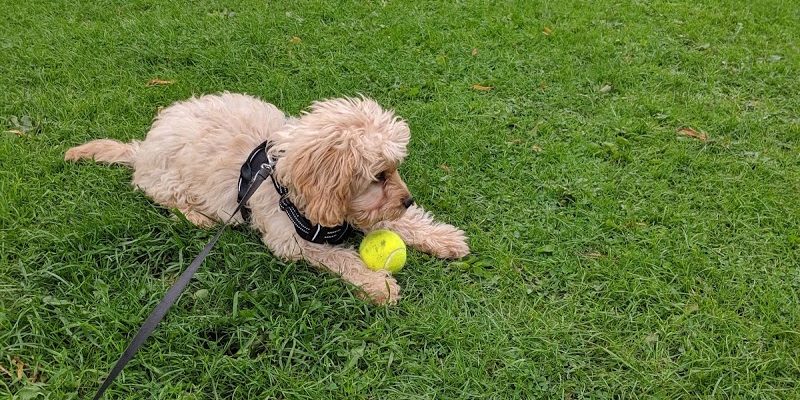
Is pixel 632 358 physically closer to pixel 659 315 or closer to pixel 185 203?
pixel 659 315

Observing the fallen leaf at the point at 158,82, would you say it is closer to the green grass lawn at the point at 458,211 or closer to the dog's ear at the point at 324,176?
the green grass lawn at the point at 458,211

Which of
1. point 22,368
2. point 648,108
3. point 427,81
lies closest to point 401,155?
point 22,368

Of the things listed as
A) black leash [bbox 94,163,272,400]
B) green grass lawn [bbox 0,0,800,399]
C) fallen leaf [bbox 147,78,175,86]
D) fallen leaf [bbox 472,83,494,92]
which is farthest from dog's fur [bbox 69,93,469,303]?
fallen leaf [bbox 472,83,494,92]

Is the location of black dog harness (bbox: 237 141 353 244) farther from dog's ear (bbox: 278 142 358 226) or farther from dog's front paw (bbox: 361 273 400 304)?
dog's front paw (bbox: 361 273 400 304)

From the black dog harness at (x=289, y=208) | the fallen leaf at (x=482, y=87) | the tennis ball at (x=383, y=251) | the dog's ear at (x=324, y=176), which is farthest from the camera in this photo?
the fallen leaf at (x=482, y=87)

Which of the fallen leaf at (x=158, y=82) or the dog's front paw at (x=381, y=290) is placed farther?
the fallen leaf at (x=158, y=82)

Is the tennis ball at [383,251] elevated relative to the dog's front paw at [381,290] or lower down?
elevated

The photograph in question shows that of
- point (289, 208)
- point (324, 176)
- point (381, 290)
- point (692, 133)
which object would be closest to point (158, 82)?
point (289, 208)

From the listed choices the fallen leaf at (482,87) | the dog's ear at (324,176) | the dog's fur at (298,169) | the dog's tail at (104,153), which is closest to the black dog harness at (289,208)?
the dog's fur at (298,169)

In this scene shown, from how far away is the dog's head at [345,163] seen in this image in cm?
300

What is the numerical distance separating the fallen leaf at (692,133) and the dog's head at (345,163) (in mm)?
3070

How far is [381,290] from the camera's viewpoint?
3.37 m

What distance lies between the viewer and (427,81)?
5.60 meters

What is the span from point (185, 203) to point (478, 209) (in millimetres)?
2119
